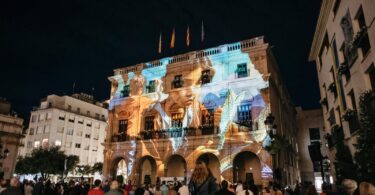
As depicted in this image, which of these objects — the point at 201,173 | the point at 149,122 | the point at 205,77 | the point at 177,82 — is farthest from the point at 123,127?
the point at 201,173

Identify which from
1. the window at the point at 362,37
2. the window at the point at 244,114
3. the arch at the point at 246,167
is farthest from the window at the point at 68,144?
the window at the point at 362,37

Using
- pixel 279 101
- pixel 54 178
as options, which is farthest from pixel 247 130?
pixel 54 178

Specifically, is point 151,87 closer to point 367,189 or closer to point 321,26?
point 321,26

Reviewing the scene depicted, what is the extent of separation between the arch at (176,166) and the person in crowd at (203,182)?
19.9m

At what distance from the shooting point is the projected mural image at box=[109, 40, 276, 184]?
2272 cm

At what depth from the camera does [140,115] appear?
90.7 ft

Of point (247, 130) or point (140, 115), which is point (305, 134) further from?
point (140, 115)

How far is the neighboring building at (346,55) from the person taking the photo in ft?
43.7

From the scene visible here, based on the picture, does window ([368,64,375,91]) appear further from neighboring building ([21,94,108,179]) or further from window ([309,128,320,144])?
neighboring building ([21,94,108,179])

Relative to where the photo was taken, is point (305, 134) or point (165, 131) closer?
point (165, 131)

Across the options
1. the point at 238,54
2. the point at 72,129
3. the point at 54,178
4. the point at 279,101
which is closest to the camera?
the point at 238,54

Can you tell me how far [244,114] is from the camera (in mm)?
23141

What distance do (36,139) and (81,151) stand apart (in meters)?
8.31

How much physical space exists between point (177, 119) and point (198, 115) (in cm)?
222
